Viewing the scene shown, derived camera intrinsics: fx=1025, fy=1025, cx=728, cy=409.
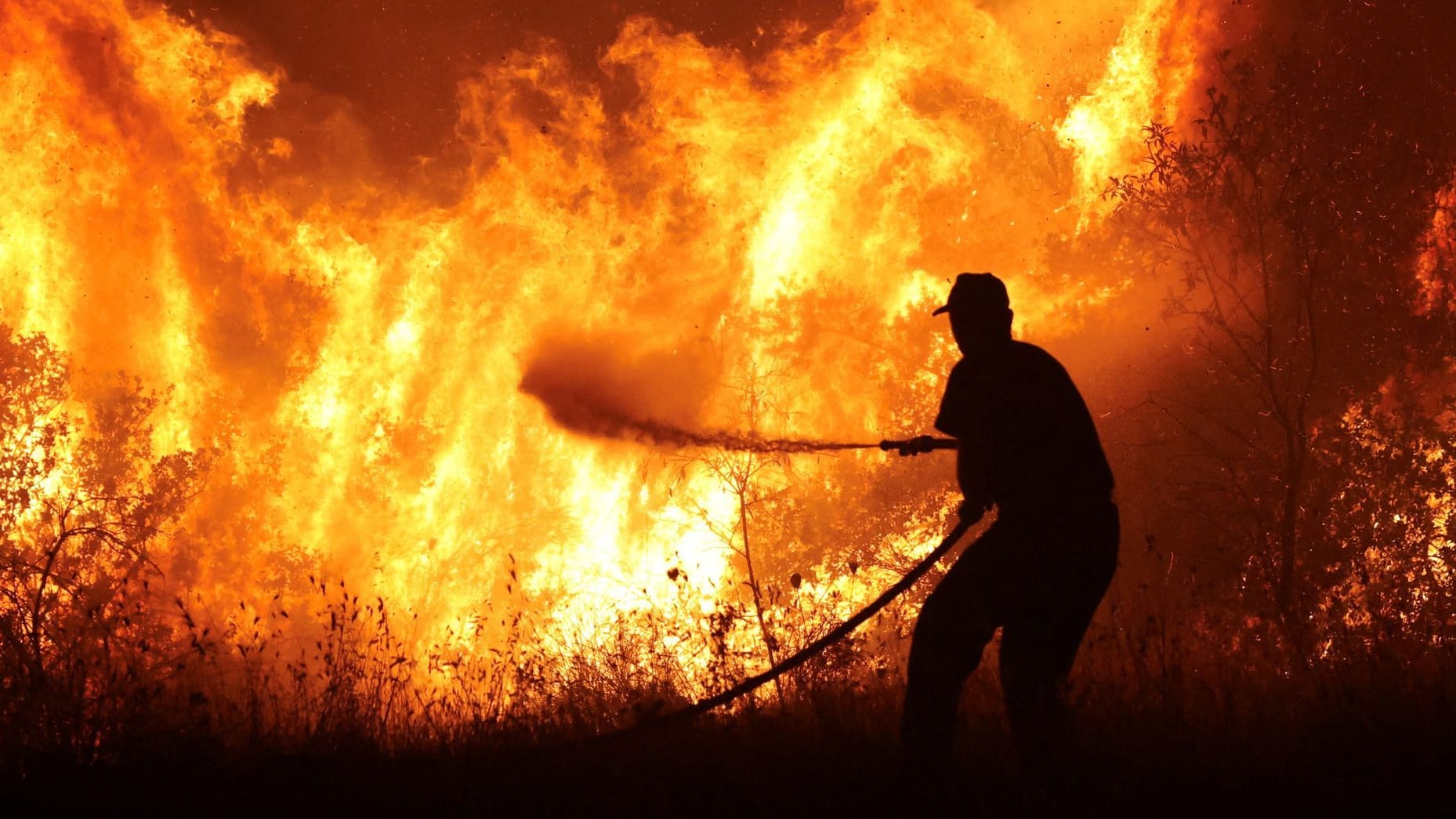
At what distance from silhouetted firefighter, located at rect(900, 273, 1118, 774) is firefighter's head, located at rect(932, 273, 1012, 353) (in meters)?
0.14

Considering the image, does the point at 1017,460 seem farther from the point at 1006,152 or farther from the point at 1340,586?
the point at 1006,152

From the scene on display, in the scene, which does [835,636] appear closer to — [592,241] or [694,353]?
[694,353]

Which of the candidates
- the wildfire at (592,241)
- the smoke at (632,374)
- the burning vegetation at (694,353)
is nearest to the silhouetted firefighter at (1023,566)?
the burning vegetation at (694,353)

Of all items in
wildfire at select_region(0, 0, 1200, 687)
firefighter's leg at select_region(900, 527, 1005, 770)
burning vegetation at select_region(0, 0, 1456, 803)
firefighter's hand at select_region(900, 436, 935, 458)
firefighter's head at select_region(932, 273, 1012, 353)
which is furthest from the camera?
wildfire at select_region(0, 0, 1200, 687)

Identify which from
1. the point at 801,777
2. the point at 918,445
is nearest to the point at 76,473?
the point at 801,777

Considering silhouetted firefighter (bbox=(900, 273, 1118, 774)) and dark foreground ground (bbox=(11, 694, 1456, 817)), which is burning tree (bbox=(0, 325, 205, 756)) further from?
silhouetted firefighter (bbox=(900, 273, 1118, 774))

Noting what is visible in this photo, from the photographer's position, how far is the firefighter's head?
484cm

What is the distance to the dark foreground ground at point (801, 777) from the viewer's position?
4559 millimetres

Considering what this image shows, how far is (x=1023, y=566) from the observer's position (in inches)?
175

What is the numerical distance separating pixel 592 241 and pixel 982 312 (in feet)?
60.7

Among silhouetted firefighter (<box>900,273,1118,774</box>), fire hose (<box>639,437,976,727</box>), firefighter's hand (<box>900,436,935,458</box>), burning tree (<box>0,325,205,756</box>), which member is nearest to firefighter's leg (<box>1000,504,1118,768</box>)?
silhouetted firefighter (<box>900,273,1118,774</box>)

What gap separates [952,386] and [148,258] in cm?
2734

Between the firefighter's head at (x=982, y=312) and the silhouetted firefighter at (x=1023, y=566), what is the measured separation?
5.3 inches

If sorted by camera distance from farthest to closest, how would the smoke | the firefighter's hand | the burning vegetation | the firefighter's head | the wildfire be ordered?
the wildfire, the smoke, the burning vegetation, the firefighter's hand, the firefighter's head
